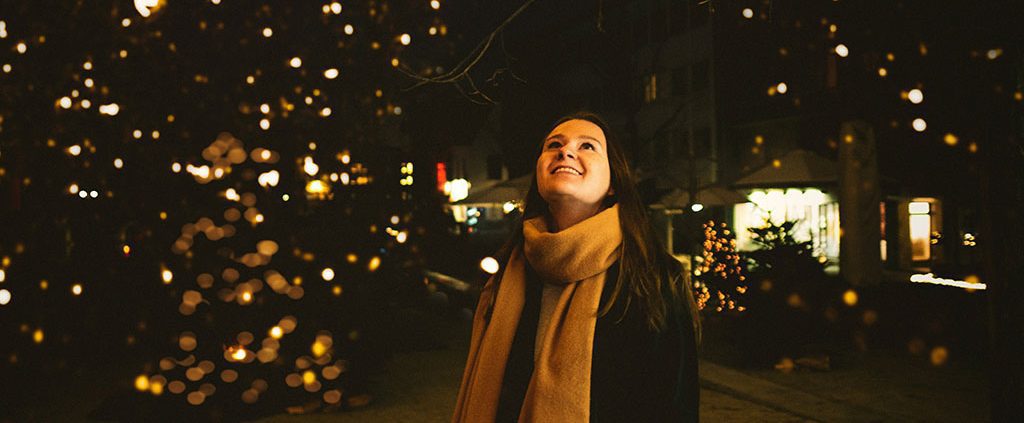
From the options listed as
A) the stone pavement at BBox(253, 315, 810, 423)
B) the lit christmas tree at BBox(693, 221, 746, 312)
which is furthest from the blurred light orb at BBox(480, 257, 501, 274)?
the lit christmas tree at BBox(693, 221, 746, 312)

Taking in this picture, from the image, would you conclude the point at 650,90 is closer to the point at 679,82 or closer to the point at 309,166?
the point at 679,82

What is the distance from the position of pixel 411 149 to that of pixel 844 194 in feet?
23.9

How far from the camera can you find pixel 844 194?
11.4 metres

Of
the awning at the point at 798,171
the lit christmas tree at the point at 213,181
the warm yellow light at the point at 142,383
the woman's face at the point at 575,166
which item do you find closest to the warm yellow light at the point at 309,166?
the lit christmas tree at the point at 213,181

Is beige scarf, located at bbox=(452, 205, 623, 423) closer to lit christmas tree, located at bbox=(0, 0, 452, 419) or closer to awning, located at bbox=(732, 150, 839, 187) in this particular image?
lit christmas tree, located at bbox=(0, 0, 452, 419)

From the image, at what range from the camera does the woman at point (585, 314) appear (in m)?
2.21

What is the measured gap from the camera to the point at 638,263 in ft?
7.79

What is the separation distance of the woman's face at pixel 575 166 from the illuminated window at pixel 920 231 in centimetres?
2267

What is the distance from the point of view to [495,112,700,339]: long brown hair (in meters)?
2.27

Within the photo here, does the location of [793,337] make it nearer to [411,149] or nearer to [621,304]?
[411,149]

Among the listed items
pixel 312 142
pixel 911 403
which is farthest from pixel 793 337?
pixel 312 142

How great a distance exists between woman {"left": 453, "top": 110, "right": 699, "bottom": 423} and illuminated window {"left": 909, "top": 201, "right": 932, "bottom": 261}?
22.6 metres

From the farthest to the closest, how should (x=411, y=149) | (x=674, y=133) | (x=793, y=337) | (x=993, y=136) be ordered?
(x=674, y=133) < (x=793, y=337) < (x=411, y=149) < (x=993, y=136)

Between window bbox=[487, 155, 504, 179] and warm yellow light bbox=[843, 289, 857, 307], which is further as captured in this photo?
window bbox=[487, 155, 504, 179]
